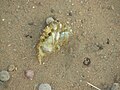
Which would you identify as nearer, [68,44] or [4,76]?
[4,76]

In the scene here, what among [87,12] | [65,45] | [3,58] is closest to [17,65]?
[3,58]

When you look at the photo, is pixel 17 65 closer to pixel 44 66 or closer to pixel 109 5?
pixel 44 66

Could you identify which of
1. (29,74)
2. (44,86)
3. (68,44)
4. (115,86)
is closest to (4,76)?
(29,74)

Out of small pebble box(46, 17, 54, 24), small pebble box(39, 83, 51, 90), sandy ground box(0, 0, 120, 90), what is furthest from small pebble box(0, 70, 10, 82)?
small pebble box(46, 17, 54, 24)

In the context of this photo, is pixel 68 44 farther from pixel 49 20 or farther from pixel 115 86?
pixel 115 86

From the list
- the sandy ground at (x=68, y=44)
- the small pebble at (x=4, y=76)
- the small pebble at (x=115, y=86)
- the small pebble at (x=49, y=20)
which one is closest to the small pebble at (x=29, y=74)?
the sandy ground at (x=68, y=44)

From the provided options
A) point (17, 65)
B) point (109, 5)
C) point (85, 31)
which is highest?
point (109, 5)

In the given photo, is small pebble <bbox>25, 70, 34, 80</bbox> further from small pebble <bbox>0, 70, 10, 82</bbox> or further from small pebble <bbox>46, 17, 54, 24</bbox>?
small pebble <bbox>46, 17, 54, 24</bbox>

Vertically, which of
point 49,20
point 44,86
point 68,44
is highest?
point 49,20
